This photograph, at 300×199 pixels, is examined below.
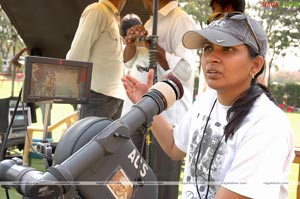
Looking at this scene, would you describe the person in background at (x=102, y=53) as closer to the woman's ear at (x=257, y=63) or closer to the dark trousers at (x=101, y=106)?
the dark trousers at (x=101, y=106)

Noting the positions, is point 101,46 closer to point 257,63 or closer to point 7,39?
point 257,63

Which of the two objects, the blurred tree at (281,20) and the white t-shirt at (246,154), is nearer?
the white t-shirt at (246,154)

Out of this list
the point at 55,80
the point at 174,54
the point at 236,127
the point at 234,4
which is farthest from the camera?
the point at 174,54

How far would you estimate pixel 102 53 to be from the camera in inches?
104

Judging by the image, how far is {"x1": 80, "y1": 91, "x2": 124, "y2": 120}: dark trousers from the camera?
2.64 meters

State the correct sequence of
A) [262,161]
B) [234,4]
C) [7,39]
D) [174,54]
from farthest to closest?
1. [7,39]
2. [174,54]
3. [234,4]
4. [262,161]

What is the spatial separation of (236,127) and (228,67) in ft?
0.46

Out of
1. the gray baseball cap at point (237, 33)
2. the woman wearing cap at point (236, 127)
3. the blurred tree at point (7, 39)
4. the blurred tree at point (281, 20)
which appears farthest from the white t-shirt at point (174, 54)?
the blurred tree at point (7, 39)

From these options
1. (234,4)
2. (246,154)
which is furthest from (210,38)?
(234,4)

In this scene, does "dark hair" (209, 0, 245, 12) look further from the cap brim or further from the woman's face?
the woman's face

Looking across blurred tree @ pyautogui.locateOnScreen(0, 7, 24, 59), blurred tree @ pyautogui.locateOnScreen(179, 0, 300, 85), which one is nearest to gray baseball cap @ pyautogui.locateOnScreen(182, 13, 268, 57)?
blurred tree @ pyautogui.locateOnScreen(179, 0, 300, 85)

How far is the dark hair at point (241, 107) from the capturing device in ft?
3.66

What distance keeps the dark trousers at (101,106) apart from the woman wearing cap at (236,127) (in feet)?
4.54

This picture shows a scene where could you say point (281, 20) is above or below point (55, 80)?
above
